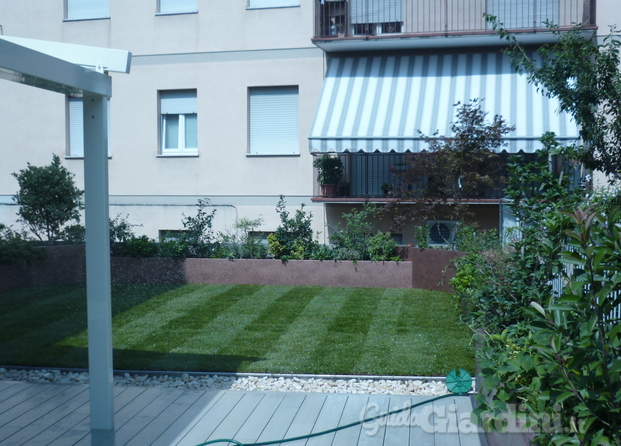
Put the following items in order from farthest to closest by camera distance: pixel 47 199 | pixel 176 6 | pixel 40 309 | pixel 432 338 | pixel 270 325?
1. pixel 176 6
2. pixel 270 325
3. pixel 432 338
4. pixel 47 199
5. pixel 40 309

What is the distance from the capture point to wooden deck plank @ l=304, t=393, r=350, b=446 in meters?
5.96

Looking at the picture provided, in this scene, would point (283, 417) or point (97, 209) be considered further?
point (283, 417)

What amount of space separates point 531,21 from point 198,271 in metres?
9.99

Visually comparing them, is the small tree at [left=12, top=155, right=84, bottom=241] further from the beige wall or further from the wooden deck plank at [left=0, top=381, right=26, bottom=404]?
the beige wall

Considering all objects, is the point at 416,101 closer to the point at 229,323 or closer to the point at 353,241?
the point at 353,241

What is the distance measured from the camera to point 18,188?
7863 mm

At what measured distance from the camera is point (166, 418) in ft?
21.4

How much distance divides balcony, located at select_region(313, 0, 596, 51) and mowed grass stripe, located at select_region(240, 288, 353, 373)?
683 centimetres

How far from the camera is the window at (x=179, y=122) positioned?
60.3 ft

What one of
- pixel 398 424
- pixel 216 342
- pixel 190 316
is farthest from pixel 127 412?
pixel 190 316

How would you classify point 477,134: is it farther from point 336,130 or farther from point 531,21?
point 531,21

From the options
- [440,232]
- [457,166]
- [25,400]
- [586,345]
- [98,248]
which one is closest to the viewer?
[586,345]

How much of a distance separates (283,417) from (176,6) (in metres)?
14.4

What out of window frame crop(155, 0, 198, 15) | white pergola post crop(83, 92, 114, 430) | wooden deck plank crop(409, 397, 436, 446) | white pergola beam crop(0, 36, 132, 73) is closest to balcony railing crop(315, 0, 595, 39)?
window frame crop(155, 0, 198, 15)
